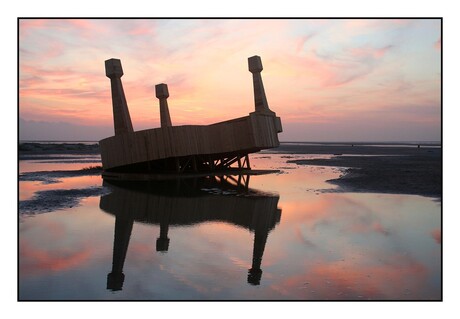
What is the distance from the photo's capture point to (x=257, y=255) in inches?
353

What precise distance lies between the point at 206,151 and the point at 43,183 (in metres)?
9.61

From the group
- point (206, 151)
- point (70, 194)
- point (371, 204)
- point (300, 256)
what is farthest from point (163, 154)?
point (300, 256)

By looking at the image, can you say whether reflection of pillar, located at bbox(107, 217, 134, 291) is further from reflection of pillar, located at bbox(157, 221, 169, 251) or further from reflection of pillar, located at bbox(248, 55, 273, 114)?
reflection of pillar, located at bbox(248, 55, 273, 114)

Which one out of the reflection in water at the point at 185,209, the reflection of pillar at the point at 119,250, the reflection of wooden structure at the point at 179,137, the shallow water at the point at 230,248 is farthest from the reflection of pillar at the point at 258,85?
the reflection of pillar at the point at 119,250

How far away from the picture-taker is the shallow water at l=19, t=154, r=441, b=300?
709 cm

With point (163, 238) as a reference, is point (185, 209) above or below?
above

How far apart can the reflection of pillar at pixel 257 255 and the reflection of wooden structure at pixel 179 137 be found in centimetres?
1357

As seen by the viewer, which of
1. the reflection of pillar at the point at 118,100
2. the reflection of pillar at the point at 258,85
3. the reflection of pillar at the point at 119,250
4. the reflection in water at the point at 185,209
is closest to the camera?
the reflection of pillar at the point at 119,250

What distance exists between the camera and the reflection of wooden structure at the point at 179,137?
78.1 feet

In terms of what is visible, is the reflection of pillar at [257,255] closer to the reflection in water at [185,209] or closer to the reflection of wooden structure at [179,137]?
the reflection in water at [185,209]

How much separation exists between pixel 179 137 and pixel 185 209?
10.0 metres

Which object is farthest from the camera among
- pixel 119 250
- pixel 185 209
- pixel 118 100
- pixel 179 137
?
pixel 118 100

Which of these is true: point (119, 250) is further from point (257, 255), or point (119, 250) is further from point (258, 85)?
point (258, 85)

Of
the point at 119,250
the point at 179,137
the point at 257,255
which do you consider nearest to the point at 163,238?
the point at 119,250
